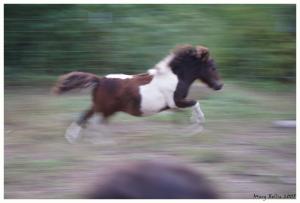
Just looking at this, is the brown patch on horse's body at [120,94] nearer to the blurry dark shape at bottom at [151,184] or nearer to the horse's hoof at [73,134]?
the horse's hoof at [73,134]

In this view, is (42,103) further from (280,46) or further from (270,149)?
(280,46)

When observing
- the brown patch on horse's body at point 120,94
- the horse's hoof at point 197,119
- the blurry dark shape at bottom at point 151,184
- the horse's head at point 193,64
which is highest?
the blurry dark shape at bottom at point 151,184

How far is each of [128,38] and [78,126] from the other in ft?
6.44

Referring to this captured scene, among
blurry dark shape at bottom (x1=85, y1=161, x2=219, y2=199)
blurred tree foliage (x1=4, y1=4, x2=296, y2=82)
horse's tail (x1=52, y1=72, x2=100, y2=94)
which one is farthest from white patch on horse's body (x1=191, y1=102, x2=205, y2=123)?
blurry dark shape at bottom (x1=85, y1=161, x2=219, y2=199)

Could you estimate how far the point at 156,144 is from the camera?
4.37m

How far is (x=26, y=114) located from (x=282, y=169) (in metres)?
2.50

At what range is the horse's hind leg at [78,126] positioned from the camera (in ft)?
14.7

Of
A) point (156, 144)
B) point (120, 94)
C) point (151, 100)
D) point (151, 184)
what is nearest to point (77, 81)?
point (120, 94)

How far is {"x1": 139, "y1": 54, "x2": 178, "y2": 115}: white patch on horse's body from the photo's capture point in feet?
14.0

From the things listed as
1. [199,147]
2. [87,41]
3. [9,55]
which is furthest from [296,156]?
[9,55]

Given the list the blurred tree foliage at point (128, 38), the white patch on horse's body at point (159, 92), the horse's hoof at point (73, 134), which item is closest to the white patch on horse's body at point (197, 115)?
the white patch on horse's body at point (159, 92)

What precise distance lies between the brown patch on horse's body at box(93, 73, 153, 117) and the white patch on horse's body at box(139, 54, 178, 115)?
4 cm

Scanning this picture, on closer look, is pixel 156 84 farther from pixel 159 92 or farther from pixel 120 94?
pixel 120 94

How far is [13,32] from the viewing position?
627cm
